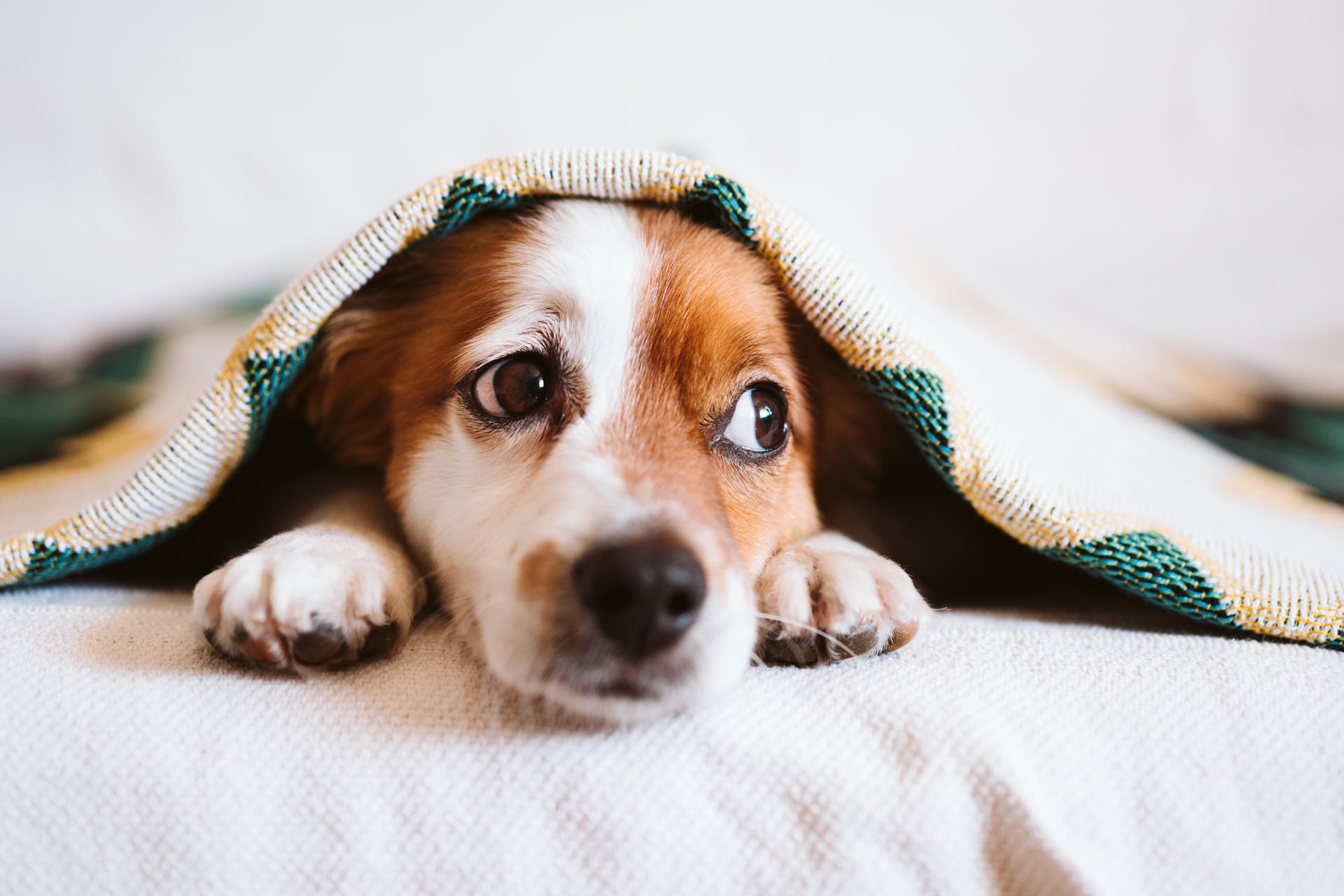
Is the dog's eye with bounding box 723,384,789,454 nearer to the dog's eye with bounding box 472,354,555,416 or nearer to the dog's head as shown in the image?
the dog's head

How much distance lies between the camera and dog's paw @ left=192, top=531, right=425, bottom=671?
0.93m

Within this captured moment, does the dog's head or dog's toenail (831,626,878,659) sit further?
dog's toenail (831,626,878,659)

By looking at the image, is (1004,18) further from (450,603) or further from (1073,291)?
(450,603)

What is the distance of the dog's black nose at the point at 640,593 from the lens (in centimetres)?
88

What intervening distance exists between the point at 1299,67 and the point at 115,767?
3.84m

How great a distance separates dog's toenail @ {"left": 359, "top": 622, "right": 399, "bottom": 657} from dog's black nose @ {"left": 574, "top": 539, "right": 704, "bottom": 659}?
0.90ft

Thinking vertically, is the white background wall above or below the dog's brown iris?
above

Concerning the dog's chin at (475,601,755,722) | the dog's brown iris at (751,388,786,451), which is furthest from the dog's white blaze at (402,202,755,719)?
the dog's brown iris at (751,388,786,451)

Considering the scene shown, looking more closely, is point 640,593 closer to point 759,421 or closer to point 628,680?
point 628,680

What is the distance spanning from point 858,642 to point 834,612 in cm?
5

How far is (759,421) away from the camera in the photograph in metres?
1.30

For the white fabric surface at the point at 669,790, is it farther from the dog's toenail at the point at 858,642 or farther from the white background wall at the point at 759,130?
the white background wall at the point at 759,130

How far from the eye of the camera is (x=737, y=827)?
784mm

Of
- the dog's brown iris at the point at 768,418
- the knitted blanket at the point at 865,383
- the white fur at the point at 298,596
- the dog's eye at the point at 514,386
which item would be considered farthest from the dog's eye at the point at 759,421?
the white fur at the point at 298,596
